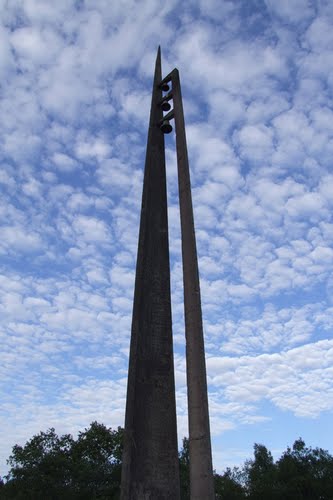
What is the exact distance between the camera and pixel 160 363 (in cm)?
772

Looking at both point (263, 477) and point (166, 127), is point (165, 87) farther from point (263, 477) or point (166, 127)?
point (263, 477)

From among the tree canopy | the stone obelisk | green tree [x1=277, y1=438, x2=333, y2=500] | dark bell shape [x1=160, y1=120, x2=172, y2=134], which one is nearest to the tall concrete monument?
the stone obelisk

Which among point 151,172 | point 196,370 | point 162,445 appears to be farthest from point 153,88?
point 162,445

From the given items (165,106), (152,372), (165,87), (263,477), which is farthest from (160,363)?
(263,477)

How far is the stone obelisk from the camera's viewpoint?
274 inches

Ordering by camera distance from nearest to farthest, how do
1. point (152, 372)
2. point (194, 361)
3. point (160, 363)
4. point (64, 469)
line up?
1. point (194, 361)
2. point (152, 372)
3. point (160, 363)
4. point (64, 469)

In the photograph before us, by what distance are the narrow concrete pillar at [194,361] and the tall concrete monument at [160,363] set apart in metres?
0.01

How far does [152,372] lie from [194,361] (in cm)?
165

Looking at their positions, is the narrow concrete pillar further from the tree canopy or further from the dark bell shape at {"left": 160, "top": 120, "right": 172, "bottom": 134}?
the tree canopy

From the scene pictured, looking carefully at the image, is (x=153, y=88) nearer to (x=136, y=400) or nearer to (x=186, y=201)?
(x=186, y=201)

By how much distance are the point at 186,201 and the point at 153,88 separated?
3.73m

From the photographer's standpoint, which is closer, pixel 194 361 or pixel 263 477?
pixel 194 361

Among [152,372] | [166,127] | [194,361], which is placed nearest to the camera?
[194,361]

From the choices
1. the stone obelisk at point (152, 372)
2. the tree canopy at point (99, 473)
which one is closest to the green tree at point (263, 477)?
the tree canopy at point (99, 473)
